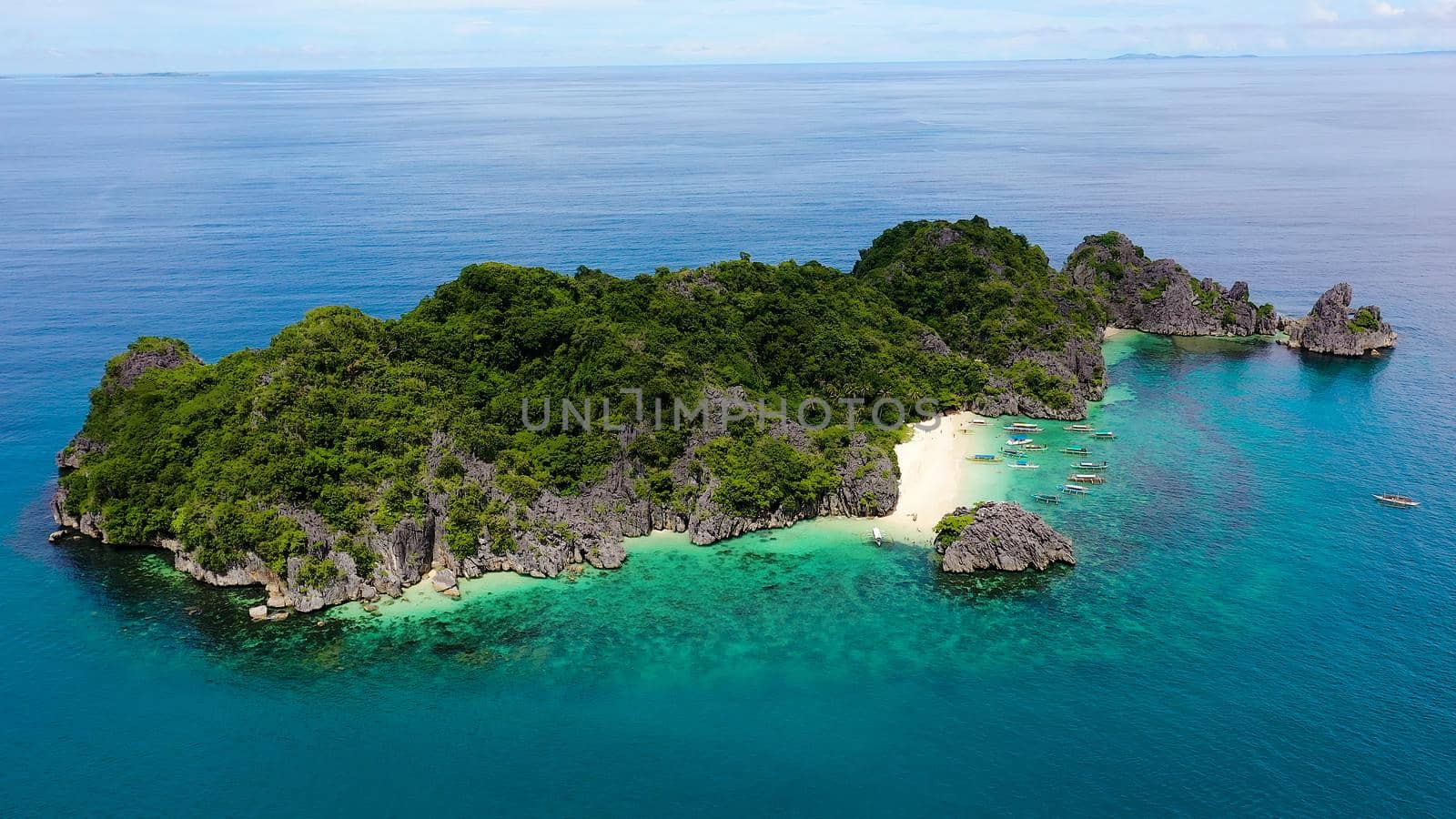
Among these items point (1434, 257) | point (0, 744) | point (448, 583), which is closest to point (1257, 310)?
point (1434, 257)

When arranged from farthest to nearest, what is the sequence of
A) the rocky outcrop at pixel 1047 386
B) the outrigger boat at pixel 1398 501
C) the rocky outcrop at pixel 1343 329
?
the rocky outcrop at pixel 1343 329 < the rocky outcrop at pixel 1047 386 < the outrigger boat at pixel 1398 501

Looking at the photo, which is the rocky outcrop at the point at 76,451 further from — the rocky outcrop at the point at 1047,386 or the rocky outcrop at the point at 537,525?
the rocky outcrop at the point at 1047,386

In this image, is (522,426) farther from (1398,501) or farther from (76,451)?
(1398,501)

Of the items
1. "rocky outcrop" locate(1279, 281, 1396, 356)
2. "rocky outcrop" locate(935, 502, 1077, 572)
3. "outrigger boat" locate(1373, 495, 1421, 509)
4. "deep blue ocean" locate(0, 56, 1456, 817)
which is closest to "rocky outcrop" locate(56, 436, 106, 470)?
"deep blue ocean" locate(0, 56, 1456, 817)

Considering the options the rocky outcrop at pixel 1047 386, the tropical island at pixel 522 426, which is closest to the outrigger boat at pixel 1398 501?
the rocky outcrop at pixel 1047 386

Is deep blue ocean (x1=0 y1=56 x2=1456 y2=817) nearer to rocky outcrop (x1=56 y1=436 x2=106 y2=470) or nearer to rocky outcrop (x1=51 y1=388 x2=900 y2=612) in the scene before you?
rocky outcrop (x1=51 y1=388 x2=900 y2=612)

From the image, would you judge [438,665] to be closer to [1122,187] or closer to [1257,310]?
[1257,310]

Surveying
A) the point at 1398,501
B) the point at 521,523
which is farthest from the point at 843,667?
the point at 1398,501
